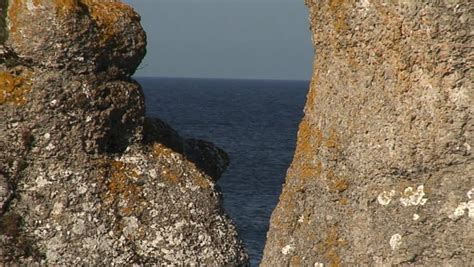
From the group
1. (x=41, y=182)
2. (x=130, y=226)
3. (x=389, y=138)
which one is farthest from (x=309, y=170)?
(x=41, y=182)

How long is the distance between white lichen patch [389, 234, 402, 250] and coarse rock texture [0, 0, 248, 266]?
624 cm

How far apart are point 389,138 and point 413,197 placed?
1.31ft

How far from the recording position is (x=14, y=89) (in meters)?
11.8

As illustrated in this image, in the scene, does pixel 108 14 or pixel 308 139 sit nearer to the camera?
pixel 308 139

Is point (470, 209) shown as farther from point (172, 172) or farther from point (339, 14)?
point (172, 172)

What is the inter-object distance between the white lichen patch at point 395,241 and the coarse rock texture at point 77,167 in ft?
20.5

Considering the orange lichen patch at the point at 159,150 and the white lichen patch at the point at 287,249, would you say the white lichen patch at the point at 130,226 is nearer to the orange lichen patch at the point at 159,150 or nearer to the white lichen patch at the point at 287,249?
the orange lichen patch at the point at 159,150

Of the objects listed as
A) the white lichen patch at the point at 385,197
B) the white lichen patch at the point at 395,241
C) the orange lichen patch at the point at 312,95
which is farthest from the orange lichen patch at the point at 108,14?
the white lichen patch at the point at 395,241

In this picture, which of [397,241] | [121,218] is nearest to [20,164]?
[121,218]

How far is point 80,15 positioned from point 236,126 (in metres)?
108

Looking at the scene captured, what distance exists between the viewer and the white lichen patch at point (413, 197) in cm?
591

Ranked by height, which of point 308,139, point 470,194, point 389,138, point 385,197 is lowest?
point 385,197

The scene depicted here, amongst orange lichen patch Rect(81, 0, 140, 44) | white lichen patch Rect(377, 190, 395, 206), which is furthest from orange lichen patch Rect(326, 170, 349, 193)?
orange lichen patch Rect(81, 0, 140, 44)

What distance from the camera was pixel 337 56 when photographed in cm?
632
